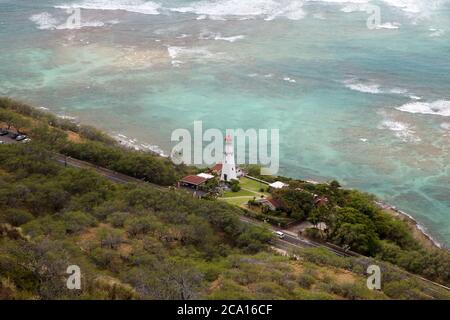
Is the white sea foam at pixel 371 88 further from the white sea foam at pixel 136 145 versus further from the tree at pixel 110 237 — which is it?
the tree at pixel 110 237

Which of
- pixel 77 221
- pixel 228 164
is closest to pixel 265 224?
pixel 228 164

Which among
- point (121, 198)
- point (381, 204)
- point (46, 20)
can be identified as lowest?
point (381, 204)

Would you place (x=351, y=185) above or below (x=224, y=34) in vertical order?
below

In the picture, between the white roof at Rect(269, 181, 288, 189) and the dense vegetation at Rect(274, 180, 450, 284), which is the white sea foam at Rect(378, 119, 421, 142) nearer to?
the dense vegetation at Rect(274, 180, 450, 284)

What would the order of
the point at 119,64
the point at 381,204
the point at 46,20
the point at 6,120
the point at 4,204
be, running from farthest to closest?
the point at 46,20, the point at 119,64, the point at 6,120, the point at 381,204, the point at 4,204

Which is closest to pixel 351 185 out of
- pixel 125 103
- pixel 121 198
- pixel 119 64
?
pixel 121 198

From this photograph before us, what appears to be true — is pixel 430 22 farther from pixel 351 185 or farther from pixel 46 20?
pixel 46 20

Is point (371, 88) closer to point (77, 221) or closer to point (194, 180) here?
point (194, 180)
